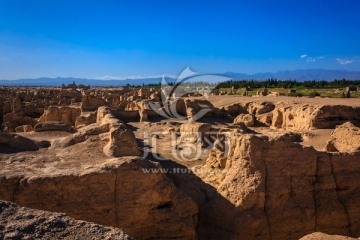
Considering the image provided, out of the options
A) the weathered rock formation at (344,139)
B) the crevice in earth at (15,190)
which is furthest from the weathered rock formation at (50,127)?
the weathered rock formation at (344,139)

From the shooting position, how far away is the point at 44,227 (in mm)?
3834

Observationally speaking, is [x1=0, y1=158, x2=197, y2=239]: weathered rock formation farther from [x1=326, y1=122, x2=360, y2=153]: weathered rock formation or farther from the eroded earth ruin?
[x1=326, y1=122, x2=360, y2=153]: weathered rock formation

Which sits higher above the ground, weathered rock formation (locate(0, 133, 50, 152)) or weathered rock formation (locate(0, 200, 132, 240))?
weathered rock formation (locate(0, 200, 132, 240))

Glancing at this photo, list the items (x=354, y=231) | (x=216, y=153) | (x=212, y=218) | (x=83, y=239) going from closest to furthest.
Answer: (x=83, y=239) → (x=212, y=218) → (x=354, y=231) → (x=216, y=153)

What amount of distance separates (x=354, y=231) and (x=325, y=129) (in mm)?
13023

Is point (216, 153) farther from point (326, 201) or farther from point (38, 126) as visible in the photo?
point (38, 126)

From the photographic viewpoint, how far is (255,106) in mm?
30172

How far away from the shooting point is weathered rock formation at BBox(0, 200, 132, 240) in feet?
12.1

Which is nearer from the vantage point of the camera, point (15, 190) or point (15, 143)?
point (15, 190)

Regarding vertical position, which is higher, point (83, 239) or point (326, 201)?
point (83, 239)

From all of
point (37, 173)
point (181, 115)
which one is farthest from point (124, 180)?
point (181, 115)
